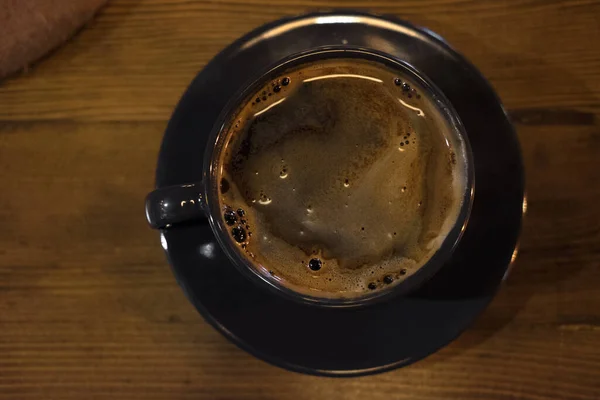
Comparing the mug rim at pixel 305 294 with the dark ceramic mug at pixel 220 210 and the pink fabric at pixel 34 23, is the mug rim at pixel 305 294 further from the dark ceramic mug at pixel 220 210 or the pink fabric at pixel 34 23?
the pink fabric at pixel 34 23

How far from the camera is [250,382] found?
1018mm

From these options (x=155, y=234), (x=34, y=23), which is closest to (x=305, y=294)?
(x=155, y=234)

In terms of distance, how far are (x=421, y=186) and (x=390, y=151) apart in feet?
0.23

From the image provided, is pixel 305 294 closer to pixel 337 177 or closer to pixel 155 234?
pixel 337 177

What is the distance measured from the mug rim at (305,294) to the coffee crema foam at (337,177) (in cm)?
5

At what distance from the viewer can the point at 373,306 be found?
34.5 inches

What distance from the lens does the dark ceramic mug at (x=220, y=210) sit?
30.2 inches

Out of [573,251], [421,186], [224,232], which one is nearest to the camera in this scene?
[224,232]

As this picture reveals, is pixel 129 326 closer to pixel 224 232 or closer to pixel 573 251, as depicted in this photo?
pixel 224 232

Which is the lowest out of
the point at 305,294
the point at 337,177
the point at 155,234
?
the point at 155,234

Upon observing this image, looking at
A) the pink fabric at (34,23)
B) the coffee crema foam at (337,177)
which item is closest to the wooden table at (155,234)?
the pink fabric at (34,23)

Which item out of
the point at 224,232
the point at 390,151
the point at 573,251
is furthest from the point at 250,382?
the point at 573,251

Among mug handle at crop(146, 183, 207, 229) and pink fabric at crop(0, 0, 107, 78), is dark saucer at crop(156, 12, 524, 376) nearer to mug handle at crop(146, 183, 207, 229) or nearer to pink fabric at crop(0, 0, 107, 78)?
mug handle at crop(146, 183, 207, 229)

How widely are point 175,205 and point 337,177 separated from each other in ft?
0.82
